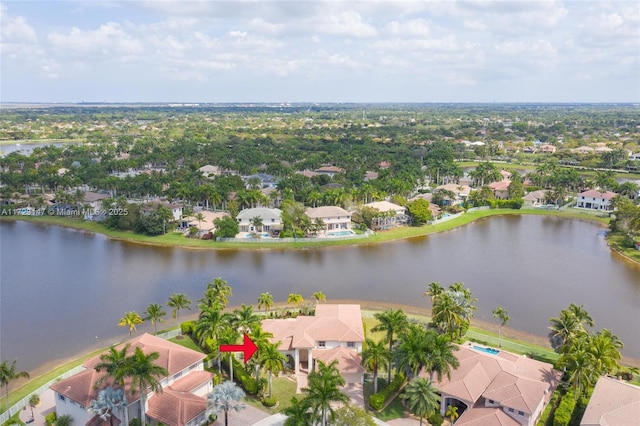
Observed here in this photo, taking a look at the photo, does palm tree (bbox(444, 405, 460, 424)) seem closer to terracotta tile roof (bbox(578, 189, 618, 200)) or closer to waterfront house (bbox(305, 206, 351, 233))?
waterfront house (bbox(305, 206, 351, 233))

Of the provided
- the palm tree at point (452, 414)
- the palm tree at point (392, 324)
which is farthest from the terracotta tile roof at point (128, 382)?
the palm tree at point (452, 414)

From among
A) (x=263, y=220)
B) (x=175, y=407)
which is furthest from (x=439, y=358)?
(x=263, y=220)

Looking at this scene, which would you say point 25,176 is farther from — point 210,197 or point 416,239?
point 416,239

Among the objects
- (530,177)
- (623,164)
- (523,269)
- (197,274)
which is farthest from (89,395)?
(623,164)

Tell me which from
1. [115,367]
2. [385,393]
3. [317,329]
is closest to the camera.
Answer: [115,367]

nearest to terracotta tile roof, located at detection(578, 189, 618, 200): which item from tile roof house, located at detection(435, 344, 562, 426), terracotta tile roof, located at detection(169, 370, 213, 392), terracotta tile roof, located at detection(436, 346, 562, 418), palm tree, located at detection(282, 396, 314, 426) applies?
terracotta tile roof, located at detection(436, 346, 562, 418)

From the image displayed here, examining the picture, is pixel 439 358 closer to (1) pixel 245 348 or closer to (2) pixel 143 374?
(1) pixel 245 348

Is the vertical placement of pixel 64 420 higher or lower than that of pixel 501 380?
lower
